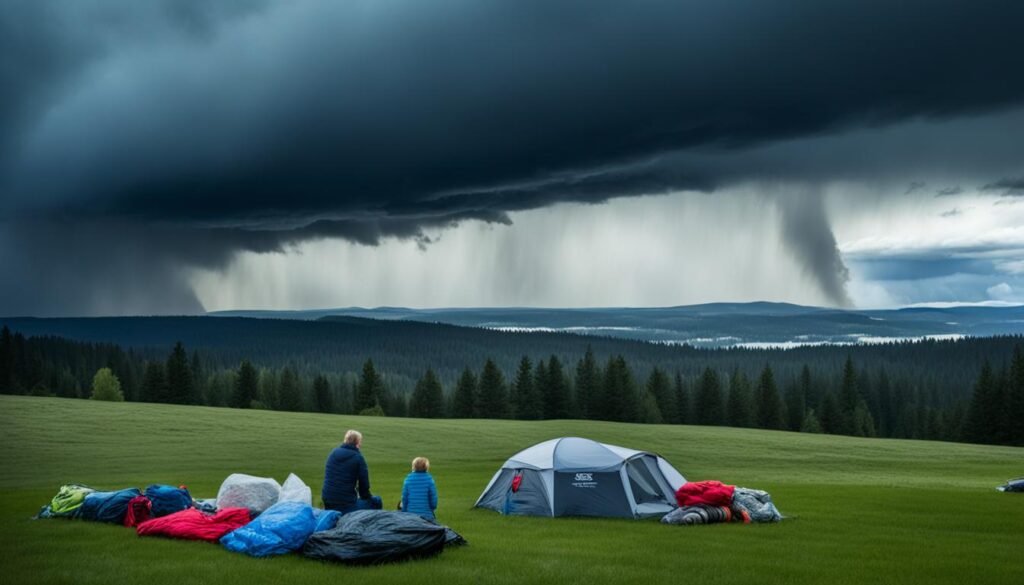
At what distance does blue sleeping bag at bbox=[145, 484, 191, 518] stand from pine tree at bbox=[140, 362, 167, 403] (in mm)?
106319

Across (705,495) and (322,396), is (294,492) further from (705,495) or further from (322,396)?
(322,396)

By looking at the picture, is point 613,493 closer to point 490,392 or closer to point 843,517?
point 843,517

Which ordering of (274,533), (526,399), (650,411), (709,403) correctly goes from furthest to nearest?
(709,403), (650,411), (526,399), (274,533)

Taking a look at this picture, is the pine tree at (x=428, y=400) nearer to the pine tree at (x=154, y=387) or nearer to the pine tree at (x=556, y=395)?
the pine tree at (x=556, y=395)

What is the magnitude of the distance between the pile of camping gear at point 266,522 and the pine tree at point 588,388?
326ft

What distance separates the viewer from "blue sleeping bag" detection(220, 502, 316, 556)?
17734 millimetres

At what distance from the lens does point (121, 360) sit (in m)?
149

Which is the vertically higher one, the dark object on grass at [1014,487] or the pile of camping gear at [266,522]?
the pile of camping gear at [266,522]

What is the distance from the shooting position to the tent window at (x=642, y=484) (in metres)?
27.4

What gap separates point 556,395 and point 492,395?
961 centimetres

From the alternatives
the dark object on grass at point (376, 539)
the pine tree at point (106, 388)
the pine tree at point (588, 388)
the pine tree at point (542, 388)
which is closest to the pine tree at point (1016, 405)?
the pine tree at point (588, 388)

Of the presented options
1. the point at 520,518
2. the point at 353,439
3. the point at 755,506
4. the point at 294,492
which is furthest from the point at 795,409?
the point at 353,439

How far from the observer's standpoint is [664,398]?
418ft

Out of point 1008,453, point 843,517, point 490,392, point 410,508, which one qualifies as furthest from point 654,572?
point 490,392
